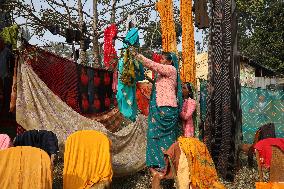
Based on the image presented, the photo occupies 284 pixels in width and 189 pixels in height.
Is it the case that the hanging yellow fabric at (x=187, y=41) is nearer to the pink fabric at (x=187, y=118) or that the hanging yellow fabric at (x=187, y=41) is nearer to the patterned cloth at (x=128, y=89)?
the pink fabric at (x=187, y=118)

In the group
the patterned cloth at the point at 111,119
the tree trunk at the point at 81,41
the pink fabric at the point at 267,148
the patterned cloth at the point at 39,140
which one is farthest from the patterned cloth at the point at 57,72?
Result: the tree trunk at the point at 81,41

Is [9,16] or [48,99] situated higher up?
[9,16]

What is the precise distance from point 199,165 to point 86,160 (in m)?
1.32

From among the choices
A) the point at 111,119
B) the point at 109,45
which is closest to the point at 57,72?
the point at 109,45

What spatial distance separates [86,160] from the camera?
4.69 metres

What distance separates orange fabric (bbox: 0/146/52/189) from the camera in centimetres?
358

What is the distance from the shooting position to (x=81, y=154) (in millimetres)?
4699

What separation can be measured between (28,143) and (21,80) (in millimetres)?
1025

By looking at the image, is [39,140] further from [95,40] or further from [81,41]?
[95,40]

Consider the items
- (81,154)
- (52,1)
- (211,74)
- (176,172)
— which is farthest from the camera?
(52,1)

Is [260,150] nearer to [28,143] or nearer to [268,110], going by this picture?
[28,143]

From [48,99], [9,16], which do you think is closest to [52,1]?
[9,16]

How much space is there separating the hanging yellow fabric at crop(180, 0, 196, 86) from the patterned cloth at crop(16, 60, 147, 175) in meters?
3.01

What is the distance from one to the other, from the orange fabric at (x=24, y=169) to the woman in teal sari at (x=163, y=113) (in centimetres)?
169
